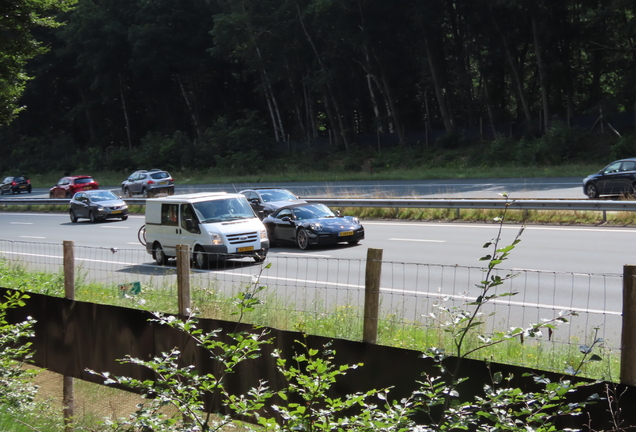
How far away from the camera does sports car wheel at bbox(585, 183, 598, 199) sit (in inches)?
1016

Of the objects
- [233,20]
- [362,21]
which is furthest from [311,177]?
[233,20]

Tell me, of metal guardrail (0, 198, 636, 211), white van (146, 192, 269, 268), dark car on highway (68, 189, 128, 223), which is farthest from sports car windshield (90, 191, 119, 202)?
white van (146, 192, 269, 268)

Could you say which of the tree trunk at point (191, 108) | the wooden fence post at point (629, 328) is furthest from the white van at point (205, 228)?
the tree trunk at point (191, 108)

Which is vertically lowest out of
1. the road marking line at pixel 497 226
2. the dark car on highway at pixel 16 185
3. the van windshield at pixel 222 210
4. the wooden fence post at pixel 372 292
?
the dark car on highway at pixel 16 185

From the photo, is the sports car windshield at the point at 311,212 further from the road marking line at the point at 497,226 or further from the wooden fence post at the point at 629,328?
the wooden fence post at the point at 629,328

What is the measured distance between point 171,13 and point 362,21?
81.5ft

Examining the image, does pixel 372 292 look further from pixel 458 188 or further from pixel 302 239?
pixel 458 188

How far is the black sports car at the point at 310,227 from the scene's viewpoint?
19.3m

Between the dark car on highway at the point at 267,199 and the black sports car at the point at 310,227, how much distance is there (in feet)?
10.4

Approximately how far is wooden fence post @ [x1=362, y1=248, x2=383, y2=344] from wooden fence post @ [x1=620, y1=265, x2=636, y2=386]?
186cm

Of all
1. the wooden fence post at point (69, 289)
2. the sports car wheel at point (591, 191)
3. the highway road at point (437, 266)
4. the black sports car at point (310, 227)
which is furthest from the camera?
the sports car wheel at point (591, 191)

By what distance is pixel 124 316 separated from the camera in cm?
789

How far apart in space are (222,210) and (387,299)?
7.12 metres

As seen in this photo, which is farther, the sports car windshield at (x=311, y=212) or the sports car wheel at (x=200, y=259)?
the sports car windshield at (x=311, y=212)
